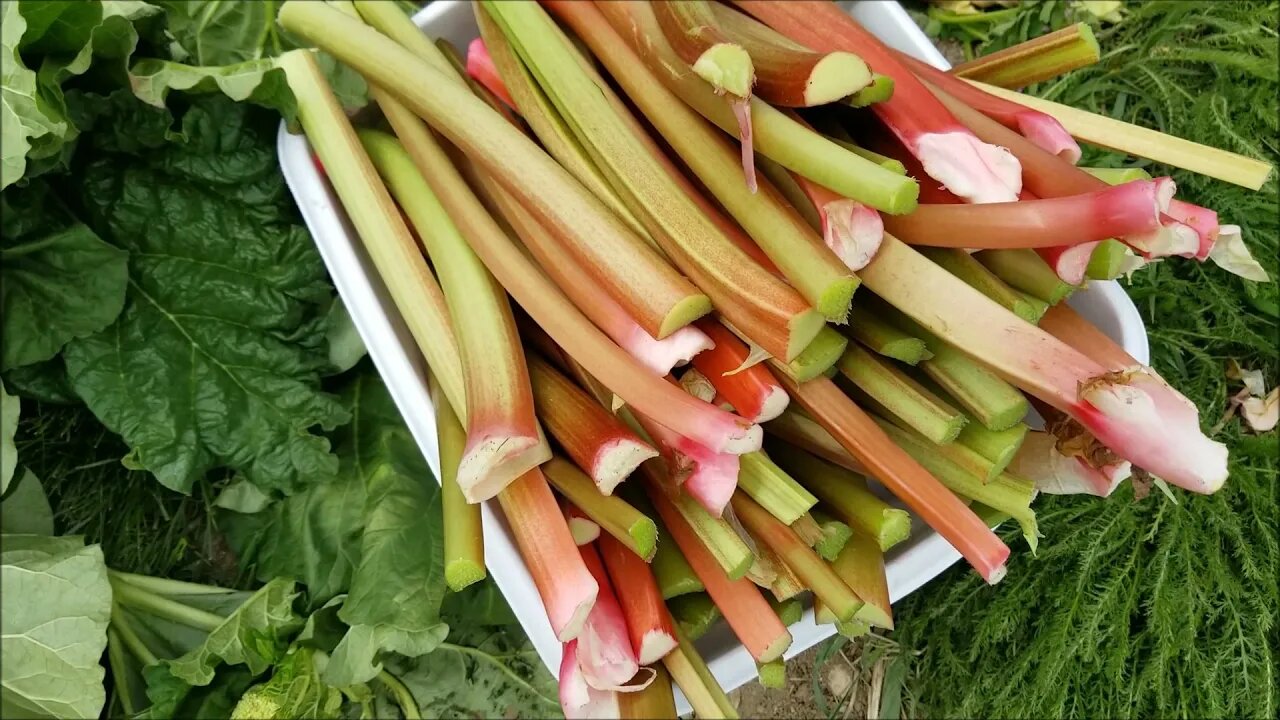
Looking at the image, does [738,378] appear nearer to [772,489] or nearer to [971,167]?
[772,489]

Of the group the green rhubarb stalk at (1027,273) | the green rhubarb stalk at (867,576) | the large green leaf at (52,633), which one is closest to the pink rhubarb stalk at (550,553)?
the green rhubarb stalk at (867,576)

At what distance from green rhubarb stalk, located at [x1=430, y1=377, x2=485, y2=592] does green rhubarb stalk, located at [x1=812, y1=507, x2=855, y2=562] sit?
31 cm

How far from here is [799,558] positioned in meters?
0.80

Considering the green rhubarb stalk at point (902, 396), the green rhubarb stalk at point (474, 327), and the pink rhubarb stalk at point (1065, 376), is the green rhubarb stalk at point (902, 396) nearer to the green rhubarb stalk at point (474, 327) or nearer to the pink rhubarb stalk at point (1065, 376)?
the pink rhubarb stalk at point (1065, 376)

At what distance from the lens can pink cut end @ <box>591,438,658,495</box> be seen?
0.77 meters

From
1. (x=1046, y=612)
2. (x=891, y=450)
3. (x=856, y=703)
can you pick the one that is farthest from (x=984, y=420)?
(x=856, y=703)

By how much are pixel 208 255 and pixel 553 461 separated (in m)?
0.57

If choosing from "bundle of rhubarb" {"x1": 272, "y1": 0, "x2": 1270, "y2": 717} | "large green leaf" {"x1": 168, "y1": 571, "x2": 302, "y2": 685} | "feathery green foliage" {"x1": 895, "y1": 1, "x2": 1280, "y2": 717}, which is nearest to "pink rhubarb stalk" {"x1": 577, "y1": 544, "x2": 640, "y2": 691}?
"bundle of rhubarb" {"x1": 272, "y1": 0, "x2": 1270, "y2": 717}

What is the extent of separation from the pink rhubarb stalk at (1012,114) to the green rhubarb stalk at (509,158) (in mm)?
359

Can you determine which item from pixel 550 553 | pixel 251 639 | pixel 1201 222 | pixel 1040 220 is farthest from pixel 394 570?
pixel 1201 222

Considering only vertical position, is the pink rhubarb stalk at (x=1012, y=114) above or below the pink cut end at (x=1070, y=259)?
above

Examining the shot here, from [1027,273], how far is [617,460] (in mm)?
401

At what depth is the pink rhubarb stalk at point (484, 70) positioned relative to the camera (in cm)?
98

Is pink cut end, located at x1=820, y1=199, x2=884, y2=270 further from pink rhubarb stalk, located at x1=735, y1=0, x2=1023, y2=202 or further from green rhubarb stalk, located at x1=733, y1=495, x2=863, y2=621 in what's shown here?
green rhubarb stalk, located at x1=733, y1=495, x2=863, y2=621
